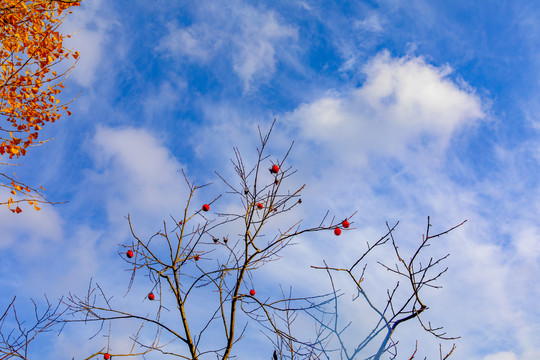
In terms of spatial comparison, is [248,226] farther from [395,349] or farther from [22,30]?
[22,30]

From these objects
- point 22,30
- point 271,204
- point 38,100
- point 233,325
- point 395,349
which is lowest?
point 395,349

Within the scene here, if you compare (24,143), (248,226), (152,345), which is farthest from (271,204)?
(24,143)

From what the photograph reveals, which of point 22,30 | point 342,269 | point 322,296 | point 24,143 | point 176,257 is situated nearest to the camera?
point 342,269

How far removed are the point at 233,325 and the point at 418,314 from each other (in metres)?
1.75

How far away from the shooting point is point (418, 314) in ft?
9.20

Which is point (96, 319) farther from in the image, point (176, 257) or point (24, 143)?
point (24, 143)

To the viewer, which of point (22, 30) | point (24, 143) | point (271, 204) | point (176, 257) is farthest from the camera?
point (22, 30)

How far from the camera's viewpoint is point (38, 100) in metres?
6.17

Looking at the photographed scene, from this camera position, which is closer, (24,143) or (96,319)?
(96,319)

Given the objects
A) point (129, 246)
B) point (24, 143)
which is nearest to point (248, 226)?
point (129, 246)

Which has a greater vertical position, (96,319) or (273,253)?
(273,253)

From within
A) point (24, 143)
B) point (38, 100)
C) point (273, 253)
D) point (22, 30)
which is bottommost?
point (273, 253)

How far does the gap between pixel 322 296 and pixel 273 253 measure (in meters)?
0.65

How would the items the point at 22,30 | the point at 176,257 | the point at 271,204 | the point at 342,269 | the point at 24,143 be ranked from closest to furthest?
the point at 342,269 → the point at 271,204 → the point at 176,257 → the point at 24,143 → the point at 22,30
